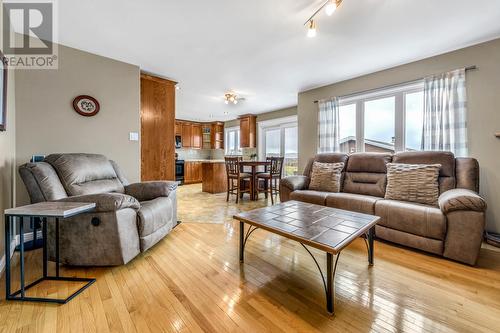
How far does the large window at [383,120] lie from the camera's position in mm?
3043

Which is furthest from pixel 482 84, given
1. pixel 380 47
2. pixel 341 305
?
pixel 341 305

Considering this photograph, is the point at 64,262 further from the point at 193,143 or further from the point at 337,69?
the point at 193,143

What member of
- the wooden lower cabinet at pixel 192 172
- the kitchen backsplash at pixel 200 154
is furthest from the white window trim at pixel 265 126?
the wooden lower cabinet at pixel 192 172

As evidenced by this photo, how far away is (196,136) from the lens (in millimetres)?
7691

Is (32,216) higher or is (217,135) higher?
(217,135)

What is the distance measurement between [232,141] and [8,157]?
5861mm

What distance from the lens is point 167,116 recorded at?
11.7 ft

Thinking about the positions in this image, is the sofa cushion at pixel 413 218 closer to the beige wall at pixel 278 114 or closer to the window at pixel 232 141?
the beige wall at pixel 278 114

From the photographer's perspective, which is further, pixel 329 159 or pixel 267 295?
pixel 329 159

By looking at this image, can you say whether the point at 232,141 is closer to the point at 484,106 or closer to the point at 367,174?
the point at 367,174

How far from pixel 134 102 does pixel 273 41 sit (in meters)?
2.14

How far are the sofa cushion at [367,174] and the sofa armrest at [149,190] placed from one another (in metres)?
2.56

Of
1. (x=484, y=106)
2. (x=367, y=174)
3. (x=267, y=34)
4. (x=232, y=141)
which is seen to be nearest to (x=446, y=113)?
(x=484, y=106)

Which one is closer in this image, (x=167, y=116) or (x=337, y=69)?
(x=337, y=69)
